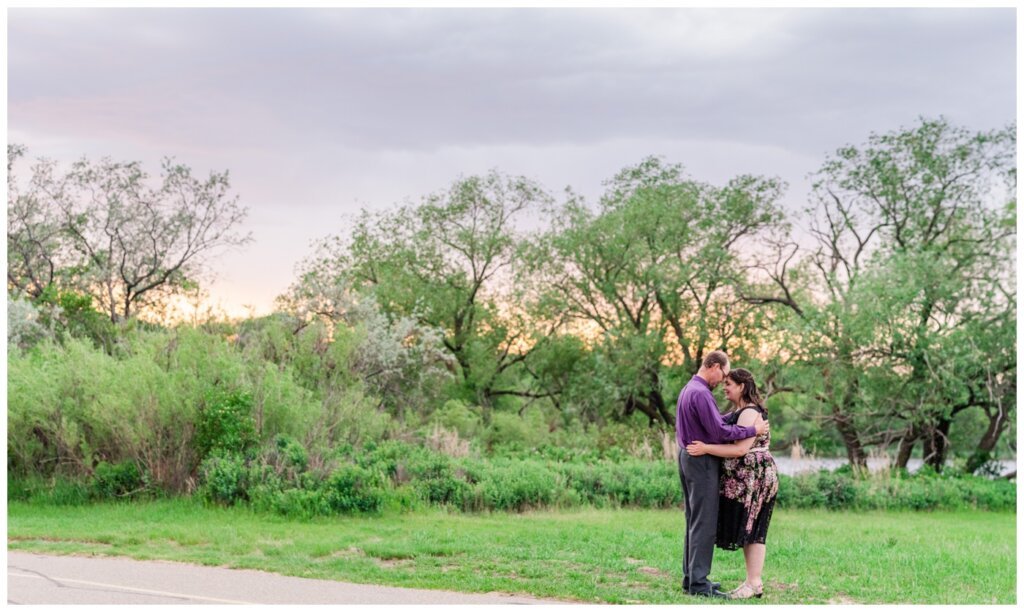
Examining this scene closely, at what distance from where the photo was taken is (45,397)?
17828 millimetres

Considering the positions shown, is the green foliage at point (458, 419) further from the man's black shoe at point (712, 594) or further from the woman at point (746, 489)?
the woman at point (746, 489)

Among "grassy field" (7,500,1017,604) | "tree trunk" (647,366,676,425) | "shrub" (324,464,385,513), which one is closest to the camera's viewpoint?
"grassy field" (7,500,1017,604)

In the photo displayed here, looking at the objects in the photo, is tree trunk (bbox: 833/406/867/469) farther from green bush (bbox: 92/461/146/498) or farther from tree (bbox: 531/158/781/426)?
green bush (bbox: 92/461/146/498)

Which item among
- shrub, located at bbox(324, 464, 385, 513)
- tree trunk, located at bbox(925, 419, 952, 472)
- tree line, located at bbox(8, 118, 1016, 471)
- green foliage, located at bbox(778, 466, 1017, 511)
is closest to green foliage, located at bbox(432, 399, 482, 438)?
tree line, located at bbox(8, 118, 1016, 471)

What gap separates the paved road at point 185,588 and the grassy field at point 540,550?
379 millimetres

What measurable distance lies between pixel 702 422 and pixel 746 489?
735mm

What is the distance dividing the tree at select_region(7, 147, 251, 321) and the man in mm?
28445

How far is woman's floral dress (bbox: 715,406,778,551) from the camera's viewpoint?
9.25 metres

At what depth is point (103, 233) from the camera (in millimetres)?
35062

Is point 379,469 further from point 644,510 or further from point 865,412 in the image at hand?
point 865,412

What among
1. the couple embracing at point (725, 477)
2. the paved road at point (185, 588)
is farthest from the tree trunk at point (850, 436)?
the paved road at point (185, 588)

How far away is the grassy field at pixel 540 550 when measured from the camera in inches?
398

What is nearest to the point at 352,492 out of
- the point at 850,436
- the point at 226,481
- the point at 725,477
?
the point at 226,481

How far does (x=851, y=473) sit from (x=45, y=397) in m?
15.9
